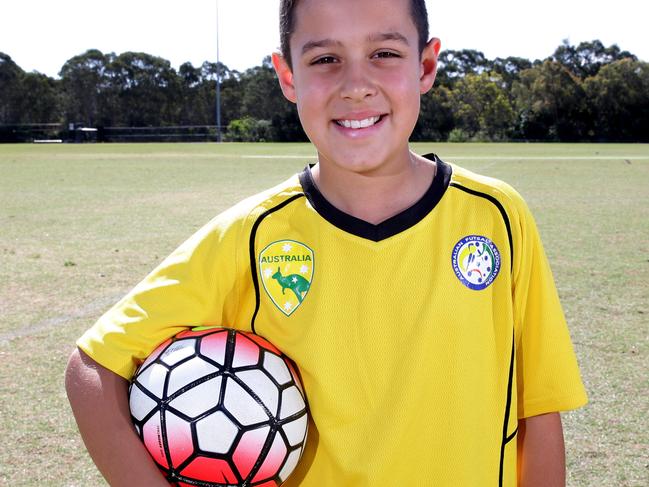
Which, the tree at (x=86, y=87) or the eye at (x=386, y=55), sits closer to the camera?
the eye at (x=386, y=55)

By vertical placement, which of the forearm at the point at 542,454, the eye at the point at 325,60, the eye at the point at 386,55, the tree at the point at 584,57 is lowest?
the forearm at the point at 542,454

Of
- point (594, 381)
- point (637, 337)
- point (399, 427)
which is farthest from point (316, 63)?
point (637, 337)

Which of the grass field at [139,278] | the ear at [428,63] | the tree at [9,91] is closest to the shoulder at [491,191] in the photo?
the ear at [428,63]

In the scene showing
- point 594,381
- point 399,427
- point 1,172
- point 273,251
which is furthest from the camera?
point 1,172

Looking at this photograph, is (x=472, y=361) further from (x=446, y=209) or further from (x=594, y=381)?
(x=594, y=381)

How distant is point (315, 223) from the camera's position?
72.2 inches

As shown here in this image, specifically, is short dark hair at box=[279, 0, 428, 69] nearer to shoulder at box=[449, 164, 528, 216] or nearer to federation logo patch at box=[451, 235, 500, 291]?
shoulder at box=[449, 164, 528, 216]

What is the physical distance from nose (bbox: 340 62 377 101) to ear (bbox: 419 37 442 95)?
0.22m

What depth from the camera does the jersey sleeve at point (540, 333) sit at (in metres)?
1.79

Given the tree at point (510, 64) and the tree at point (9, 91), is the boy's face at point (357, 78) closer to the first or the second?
the tree at point (9, 91)

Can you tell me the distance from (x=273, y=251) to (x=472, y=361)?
1.73 feet

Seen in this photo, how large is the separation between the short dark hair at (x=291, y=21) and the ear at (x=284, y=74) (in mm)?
32

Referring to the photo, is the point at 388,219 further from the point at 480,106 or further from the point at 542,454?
the point at 480,106

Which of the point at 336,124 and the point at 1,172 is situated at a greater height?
the point at 336,124
